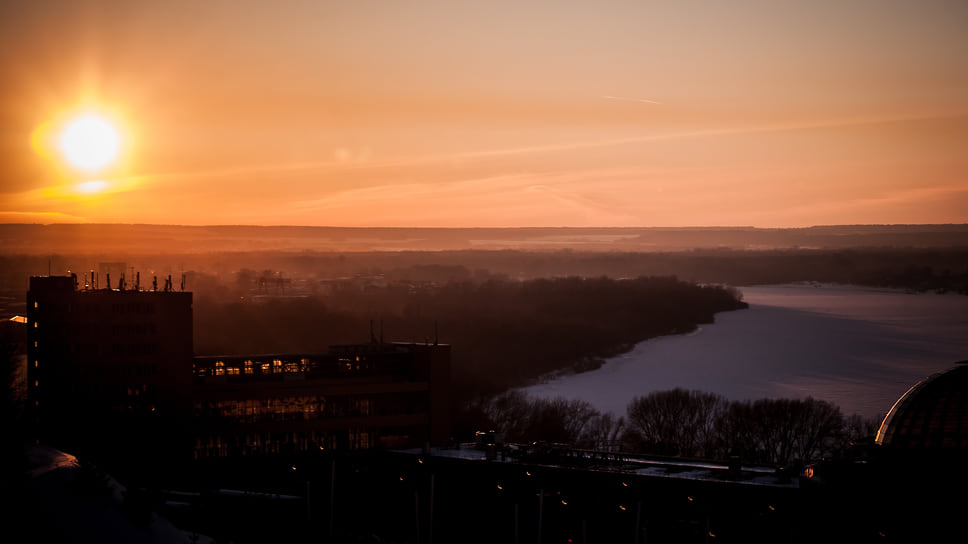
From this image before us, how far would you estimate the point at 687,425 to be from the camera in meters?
39.5

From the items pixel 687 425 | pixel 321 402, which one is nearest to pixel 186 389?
pixel 321 402

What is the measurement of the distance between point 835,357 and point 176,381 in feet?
159

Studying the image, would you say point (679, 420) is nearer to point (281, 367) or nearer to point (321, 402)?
point (321, 402)

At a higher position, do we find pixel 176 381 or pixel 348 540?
pixel 176 381

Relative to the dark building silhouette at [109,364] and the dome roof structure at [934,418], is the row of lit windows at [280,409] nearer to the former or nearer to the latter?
the dark building silhouette at [109,364]

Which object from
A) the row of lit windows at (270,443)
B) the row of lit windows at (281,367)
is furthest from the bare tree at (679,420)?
the row of lit windows at (270,443)

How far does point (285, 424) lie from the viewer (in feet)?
98.7

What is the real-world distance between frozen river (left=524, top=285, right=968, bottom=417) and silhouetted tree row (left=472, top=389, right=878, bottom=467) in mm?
4569

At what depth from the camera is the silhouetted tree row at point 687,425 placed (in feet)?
116

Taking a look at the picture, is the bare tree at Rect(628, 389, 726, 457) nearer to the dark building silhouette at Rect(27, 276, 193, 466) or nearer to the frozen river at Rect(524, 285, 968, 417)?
the frozen river at Rect(524, 285, 968, 417)

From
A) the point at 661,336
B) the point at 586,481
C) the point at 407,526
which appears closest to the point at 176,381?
the point at 407,526

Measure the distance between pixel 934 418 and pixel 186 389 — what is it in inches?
774

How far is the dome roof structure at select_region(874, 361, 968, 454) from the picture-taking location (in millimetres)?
18391

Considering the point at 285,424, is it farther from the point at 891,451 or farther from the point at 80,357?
the point at 891,451
